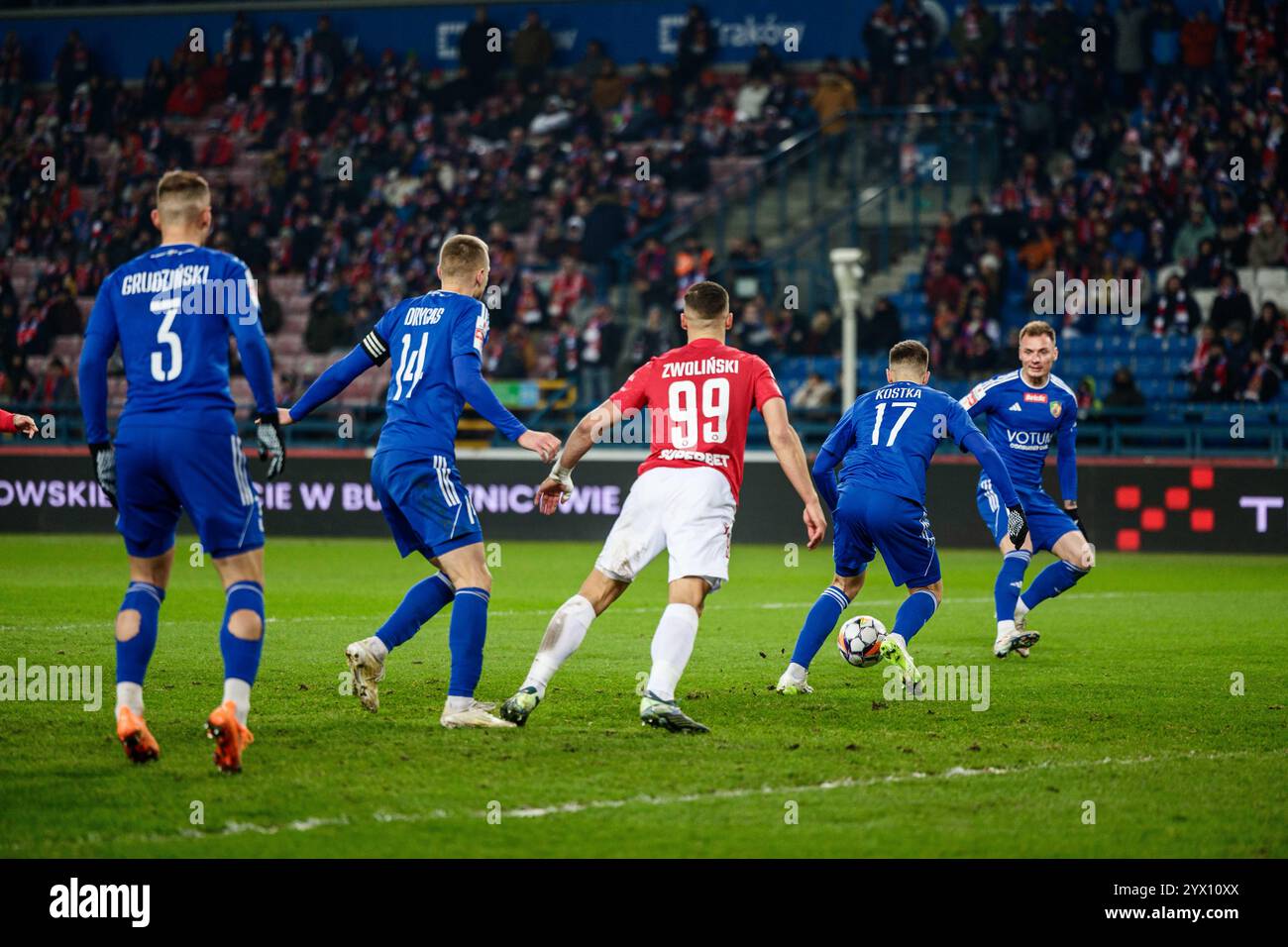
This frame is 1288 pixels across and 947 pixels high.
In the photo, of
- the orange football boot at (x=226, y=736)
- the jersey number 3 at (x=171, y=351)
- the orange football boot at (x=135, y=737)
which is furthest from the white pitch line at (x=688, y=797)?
the jersey number 3 at (x=171, y=351)

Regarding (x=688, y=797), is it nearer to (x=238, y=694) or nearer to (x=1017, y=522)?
(x=238, y=694)

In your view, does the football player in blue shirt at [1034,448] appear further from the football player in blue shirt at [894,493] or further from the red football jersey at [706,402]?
the red football jersey at [706,402]

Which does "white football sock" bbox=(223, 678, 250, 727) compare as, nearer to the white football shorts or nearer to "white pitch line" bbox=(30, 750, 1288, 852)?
"white pitch line" bbox=(30, 750, 1288, 852)

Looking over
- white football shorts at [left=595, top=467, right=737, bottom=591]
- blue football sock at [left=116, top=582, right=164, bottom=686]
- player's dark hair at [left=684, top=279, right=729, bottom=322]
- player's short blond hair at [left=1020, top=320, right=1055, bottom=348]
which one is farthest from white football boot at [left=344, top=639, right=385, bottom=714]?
player's short blond hair at [left=1020, top=320, right=1055, bottom=348]

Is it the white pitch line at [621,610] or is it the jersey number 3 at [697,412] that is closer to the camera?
the jersey number 3 at [697,412]

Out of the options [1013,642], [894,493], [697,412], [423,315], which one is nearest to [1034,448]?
[1013,642]

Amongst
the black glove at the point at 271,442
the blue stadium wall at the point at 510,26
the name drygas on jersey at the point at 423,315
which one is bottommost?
the black glove at the point at 271,442

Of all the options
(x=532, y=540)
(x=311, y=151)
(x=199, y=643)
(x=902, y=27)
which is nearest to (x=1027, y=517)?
(x=199, y=643)

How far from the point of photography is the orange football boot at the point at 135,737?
6.41 m

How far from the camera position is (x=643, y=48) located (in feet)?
98.0

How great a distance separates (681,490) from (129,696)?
2.42 metres

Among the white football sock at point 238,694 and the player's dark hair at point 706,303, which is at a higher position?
the player's dark hair at point 706,303

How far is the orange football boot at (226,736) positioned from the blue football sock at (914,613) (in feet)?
13.1
